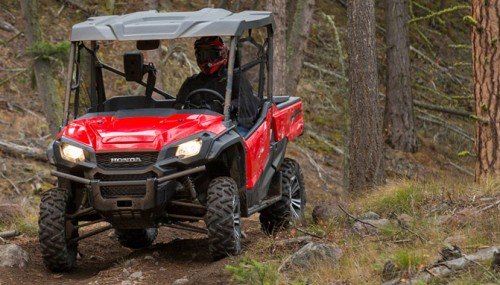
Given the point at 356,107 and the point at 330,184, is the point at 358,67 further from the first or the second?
the point at 330,184

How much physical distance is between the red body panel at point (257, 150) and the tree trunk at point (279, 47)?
22.2ft

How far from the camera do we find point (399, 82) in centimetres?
2198

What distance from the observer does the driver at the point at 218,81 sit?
8.97 metres

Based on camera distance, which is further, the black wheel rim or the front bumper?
the black wheel rim

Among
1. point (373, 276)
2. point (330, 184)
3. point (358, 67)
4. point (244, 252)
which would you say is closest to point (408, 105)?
point (330, 184)

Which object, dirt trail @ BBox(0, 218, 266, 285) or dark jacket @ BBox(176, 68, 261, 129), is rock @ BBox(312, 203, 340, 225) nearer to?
dirt trail @ BBox(0, 218, 266, 285)

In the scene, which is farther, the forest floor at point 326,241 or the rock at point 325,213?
the rock at point 325,213

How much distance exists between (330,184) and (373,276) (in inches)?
484

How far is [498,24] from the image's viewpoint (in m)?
9.43

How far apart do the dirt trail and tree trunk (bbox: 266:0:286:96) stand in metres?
6.34

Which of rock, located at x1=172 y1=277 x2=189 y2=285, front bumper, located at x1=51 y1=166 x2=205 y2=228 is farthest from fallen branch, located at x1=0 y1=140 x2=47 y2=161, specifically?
rock, located at x1=172 y1=277 x2=189 y2=285

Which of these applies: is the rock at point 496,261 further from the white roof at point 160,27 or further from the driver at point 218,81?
the driver at point 218,81

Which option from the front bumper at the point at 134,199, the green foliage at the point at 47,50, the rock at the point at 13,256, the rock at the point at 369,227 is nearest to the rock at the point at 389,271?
the rock at the point at 369,227

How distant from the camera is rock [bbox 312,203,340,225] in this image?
8.92 metres
